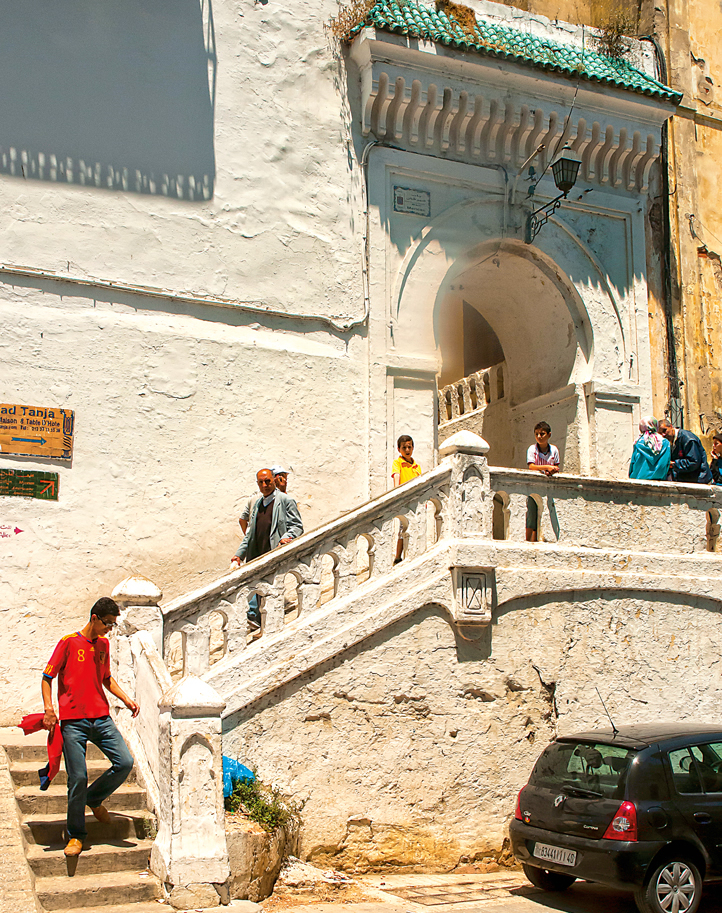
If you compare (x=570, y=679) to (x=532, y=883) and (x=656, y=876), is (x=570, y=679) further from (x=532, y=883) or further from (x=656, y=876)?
(x=656, y=876)

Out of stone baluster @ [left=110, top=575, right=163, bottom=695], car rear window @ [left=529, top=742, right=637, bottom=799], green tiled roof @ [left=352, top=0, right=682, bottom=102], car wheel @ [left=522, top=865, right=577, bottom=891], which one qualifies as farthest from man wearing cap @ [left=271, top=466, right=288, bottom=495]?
green tiled roof @ [left=352, top=0, right=682, bottom=102]

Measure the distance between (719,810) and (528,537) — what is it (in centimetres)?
348

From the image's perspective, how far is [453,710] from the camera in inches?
378

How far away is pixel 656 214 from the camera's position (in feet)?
49.5

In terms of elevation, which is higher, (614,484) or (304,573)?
(614,484)

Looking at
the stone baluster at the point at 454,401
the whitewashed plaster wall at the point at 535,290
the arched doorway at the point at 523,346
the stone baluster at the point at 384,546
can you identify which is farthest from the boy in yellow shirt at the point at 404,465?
the stone baluster at the point at 454,401

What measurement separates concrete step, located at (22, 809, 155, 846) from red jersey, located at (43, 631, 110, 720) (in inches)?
32.4

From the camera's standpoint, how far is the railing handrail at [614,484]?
10.3m

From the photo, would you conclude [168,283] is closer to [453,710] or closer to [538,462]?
[538,462]

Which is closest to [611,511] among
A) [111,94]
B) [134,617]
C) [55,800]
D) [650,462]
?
[650,462]

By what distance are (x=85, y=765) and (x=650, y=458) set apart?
7805 mm

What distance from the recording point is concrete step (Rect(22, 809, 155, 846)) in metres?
7.10

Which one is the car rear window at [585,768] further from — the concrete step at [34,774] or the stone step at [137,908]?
the concrete step at [34,774]

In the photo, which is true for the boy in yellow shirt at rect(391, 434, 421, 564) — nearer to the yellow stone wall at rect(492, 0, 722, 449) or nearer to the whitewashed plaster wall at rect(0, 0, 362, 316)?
the whitewashed plaster wall at rect(0, 0, 362, 316)
